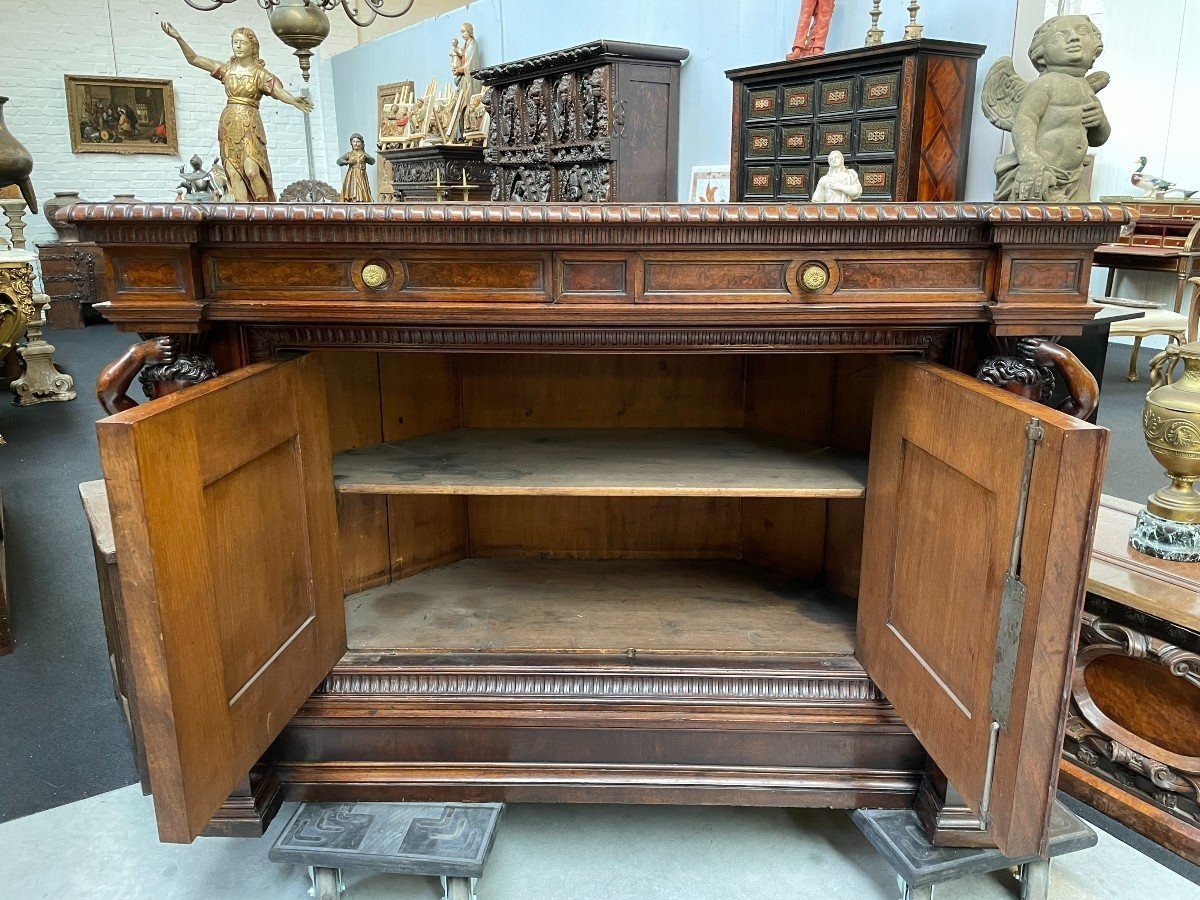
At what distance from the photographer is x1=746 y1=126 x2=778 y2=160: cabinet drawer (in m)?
4.84

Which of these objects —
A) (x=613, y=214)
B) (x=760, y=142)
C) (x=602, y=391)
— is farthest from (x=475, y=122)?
(x=613, y=214)

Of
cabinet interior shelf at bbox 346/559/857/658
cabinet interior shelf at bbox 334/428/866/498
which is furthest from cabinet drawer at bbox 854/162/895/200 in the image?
cabinet interior shelf at bbox 346/559/857/658

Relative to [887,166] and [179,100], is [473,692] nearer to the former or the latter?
[887,166]

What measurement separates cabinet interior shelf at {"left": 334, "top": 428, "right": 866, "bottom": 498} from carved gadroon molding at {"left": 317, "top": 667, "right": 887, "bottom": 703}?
334 millimetres

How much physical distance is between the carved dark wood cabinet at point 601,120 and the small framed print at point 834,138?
1.53m

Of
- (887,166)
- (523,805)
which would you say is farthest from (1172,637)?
(887,166)

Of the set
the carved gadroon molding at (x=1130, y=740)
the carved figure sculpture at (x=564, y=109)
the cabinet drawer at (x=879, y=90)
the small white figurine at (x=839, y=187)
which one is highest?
the carved figure sculpture at (x=564, y=109)

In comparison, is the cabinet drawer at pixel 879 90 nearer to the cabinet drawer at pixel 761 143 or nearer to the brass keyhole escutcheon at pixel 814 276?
the cabinet drawer at pixel 761 143

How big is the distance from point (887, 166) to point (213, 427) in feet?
12.2

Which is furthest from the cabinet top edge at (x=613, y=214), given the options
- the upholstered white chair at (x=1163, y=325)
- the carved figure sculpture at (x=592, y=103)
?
the carved figure sculpture at (x=592, y=103)

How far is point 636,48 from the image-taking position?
5496 millimetres

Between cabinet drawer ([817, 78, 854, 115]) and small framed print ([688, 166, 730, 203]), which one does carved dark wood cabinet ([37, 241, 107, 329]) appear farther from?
cabinet drawer ([817, 78, 854, 115])

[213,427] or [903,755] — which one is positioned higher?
[213,427]

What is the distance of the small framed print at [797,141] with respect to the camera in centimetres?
461
